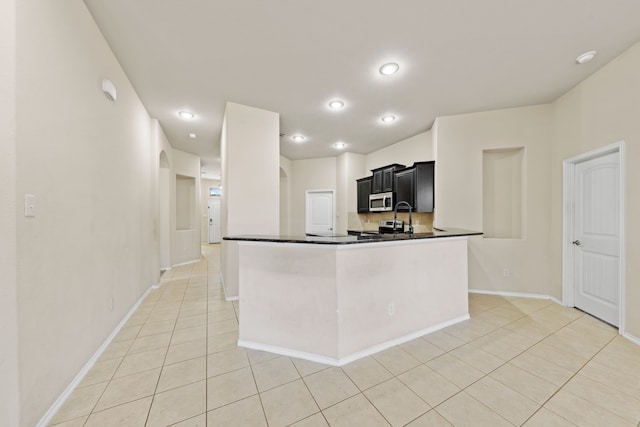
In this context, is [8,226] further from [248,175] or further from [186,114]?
[186,114]

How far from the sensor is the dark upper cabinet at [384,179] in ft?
16.3

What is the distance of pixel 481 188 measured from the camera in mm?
3795

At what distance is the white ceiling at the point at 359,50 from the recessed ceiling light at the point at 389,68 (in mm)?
72

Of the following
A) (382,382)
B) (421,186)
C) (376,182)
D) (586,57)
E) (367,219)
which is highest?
(586,57)

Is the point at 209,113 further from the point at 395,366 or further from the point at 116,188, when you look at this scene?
the point at 395,366

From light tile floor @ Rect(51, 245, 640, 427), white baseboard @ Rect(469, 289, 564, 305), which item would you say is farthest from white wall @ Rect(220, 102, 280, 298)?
white baseboard @ Rect(469, 289, 564, 305)

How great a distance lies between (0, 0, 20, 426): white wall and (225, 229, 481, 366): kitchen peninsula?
1233 mm

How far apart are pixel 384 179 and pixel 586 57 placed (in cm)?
314

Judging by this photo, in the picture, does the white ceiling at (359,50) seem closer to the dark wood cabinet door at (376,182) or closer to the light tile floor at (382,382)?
the dark wood cabinet door at (376,182)

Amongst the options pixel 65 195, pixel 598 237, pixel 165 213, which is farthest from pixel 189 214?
pixel 598 237

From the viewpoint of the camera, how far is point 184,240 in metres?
6.38

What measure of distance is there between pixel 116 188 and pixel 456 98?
4271 millimetres

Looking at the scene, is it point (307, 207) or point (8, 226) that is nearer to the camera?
point (8, 226)

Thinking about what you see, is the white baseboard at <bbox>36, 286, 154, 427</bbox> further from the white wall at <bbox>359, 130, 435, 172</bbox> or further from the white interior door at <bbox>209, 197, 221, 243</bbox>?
the white interior door at <bbox>209, 197, 221, 243</bbox>
